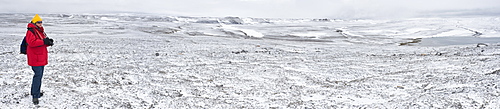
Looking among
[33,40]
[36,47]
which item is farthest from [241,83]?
[33,40]

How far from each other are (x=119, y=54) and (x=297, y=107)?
9.16 meters

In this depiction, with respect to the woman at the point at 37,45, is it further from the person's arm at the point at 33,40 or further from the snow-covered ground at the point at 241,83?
the snow-covered ground at the point at 241,83

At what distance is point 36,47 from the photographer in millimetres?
4930

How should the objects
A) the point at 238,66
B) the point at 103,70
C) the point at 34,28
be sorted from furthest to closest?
the point at 238,66
the point at 103,70
the point at 34,28

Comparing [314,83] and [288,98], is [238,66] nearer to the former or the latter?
[314,83]

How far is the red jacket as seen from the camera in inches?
187

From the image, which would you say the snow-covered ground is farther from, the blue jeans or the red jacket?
the red jacket

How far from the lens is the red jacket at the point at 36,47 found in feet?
15.6

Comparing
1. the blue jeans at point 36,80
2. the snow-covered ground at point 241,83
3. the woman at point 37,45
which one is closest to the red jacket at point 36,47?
the woman at point 37,45

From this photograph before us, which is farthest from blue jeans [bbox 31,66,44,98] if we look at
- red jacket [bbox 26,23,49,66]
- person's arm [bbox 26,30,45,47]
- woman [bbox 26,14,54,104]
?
person's arm [bbox 26,30,45,47]

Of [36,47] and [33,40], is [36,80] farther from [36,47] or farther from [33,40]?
[33,40]

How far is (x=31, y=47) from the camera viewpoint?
4926 mm

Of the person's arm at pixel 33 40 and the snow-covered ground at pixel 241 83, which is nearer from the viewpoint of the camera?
the person's arm at pixel 33 40

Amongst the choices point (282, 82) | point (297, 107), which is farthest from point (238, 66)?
point (297, 107)
